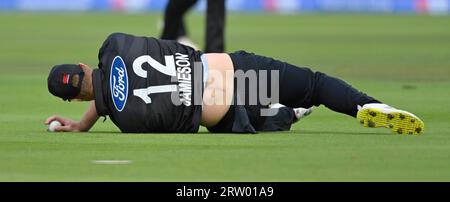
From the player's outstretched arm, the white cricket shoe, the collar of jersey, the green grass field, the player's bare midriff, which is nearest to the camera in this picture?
the green grass field

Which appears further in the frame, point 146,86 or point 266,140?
point 146,86

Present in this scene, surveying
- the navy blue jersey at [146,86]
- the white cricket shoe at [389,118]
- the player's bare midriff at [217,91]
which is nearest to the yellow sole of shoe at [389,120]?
the white cricket shoe at [389,118]

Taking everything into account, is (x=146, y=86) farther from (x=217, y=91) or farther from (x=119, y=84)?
(x=217, y=91)

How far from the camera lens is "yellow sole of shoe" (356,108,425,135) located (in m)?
9.12

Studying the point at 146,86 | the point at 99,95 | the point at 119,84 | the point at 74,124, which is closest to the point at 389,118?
the point at 146,86

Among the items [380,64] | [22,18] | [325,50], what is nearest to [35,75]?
[380,64]

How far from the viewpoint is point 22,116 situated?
11.2m

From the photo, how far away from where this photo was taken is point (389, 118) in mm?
9117

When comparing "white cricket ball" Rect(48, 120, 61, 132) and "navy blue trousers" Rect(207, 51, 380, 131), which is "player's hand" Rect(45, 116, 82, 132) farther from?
"navy blue trousers" Rect(207, 51, 380, 131)

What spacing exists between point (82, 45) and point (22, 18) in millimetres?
11677

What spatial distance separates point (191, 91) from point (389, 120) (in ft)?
4.41

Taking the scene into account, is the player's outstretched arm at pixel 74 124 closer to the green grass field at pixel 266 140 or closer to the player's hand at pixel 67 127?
the player's hand at pixel 67 127

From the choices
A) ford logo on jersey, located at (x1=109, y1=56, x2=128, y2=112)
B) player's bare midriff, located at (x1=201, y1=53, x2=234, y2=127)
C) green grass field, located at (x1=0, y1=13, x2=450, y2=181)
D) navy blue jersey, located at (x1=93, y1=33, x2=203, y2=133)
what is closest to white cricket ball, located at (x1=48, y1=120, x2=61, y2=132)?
green grass field, located at (x1=0, y1=13, x2=450, y2=181)
